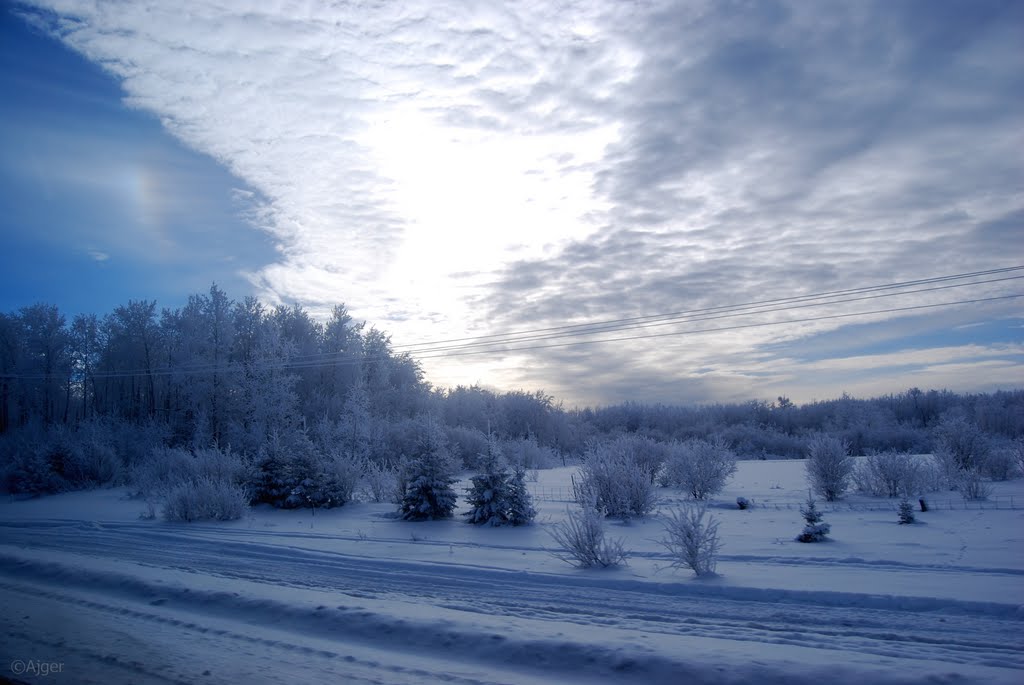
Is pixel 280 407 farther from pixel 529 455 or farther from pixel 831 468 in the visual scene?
pixel 831 468

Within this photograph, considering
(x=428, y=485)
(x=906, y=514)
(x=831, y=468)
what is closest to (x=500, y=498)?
(x=428, y=485)

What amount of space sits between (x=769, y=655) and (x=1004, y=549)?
5.53 meters

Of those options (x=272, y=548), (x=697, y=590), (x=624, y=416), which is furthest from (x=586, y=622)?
(x=624, y=416)

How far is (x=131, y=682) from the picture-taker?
17.9 ft

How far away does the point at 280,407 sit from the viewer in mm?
38750

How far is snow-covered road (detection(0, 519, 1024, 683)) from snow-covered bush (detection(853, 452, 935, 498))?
9.11 meters

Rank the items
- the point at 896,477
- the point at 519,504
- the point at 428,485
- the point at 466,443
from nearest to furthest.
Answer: the point at 519,504 < the point at 428,485 < the point at 896,477 < the point at 466,443

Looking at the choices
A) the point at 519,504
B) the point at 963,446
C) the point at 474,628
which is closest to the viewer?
the point at 474,628

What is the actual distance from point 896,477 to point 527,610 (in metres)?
13.0

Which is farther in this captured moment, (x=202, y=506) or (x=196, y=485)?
(x=196, y=485)

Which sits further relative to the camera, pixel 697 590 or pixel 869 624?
Answer: pixel 697 590

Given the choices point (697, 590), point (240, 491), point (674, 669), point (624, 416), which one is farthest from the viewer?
point (624, 416)

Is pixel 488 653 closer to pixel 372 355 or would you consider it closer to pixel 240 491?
pixel 240 491

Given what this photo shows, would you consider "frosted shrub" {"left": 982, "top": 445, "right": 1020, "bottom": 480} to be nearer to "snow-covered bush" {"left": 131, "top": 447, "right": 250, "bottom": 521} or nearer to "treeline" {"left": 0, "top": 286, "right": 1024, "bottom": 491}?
"treeline" {"left": 0, "top": 286, "right": 1024, "bottom": 491}
